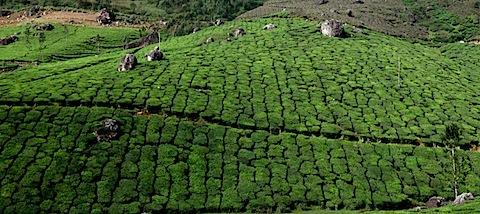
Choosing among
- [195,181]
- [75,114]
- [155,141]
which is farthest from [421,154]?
[75,114]

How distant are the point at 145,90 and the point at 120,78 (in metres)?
10.1

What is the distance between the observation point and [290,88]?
96938 mm

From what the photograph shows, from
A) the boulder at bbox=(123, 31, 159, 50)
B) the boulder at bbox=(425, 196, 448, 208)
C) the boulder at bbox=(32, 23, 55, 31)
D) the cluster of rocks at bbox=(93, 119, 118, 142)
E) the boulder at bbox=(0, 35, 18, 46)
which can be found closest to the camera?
the boulder at bbox=(425, 196, 448, 208)

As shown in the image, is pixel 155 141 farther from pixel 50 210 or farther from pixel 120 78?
pixel 120 78

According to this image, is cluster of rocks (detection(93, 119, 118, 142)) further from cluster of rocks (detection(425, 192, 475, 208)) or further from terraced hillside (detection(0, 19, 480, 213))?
cluster of rocks (detection(425, 192, 475, 208))

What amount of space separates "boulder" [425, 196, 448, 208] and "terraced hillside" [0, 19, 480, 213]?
1.76m

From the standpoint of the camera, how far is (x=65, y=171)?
207 feet

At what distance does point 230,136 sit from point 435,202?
1230 inches

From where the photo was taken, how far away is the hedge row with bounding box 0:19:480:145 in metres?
81.1

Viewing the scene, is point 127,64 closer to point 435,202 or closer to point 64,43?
point 435,202

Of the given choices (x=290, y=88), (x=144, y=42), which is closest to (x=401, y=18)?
(x=144, y=42)

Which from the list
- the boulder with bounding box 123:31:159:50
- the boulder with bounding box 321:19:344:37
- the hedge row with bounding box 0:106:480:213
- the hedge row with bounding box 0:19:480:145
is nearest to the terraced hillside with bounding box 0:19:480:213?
the hedge row with bounding box 0:106:480:213

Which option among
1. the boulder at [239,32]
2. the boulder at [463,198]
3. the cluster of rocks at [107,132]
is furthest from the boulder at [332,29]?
the cluster of rocks at [107,132]

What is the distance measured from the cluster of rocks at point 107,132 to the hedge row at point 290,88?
8.66 metres
